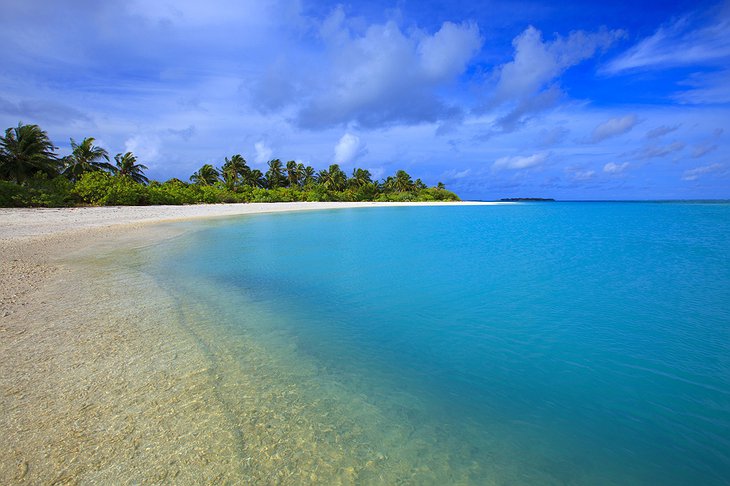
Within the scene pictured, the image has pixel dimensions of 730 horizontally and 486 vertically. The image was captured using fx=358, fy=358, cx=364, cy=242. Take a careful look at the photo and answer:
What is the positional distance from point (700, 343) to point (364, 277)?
26.4ft

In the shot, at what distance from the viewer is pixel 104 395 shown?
4363 mm

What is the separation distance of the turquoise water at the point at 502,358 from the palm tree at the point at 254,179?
6861cm

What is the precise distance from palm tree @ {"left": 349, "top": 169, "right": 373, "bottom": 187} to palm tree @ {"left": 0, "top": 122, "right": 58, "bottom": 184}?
60609 mm

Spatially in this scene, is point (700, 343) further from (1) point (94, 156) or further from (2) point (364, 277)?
(1) point (94, 156)

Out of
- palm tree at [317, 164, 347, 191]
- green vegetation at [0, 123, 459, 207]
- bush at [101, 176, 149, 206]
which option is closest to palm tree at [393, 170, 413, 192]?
green vegetation at [0, 123, 459, 207]

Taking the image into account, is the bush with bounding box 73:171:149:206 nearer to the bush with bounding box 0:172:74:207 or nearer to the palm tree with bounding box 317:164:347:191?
the bush with bounding box 0:172:74:207

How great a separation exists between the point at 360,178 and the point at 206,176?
36.9m

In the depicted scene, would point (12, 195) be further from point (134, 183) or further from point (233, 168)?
point (233, 168)

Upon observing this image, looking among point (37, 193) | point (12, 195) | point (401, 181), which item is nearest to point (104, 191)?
point (37, 193)

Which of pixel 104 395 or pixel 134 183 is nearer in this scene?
pixel 104 395

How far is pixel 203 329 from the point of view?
6.68 metres

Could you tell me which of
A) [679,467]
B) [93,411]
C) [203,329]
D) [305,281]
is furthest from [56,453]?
[305,281]

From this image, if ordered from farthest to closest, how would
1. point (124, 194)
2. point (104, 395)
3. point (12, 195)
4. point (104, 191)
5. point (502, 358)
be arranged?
point (124, 194), point (104, 191), point (12, 195), point (502, 358), point (104, 395)

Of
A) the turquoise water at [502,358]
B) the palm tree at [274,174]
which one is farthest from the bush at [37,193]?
the palm tree at [274,174]
